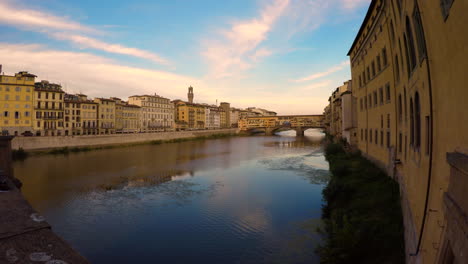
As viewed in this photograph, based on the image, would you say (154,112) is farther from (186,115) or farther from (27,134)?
(27,134)

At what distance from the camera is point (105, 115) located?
199 feet

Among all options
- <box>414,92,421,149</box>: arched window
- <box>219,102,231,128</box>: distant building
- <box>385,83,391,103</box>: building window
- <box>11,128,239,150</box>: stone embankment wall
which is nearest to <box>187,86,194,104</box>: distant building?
<box>219,102,231,128</box>: distant building

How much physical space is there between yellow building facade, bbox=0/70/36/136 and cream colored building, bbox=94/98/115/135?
1423 centimetres

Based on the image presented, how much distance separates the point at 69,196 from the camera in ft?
62.2

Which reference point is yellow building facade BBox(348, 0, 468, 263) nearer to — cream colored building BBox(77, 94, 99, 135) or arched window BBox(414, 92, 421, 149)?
arched window BBox(414, 92, 421, 149)

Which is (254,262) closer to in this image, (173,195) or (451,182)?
(451,182)

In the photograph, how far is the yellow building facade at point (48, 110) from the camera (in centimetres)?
4719

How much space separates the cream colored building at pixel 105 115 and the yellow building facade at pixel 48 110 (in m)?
8.59

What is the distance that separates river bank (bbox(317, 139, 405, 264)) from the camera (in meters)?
8.50

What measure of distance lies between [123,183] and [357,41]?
25641 mm

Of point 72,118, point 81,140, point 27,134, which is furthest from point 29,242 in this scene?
point 72,118

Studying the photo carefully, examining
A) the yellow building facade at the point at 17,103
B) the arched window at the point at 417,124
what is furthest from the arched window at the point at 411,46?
the yellow building facade at the point at 17,103

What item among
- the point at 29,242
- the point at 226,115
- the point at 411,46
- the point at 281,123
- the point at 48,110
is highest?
the point at 226,115

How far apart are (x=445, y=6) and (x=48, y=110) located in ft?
191
